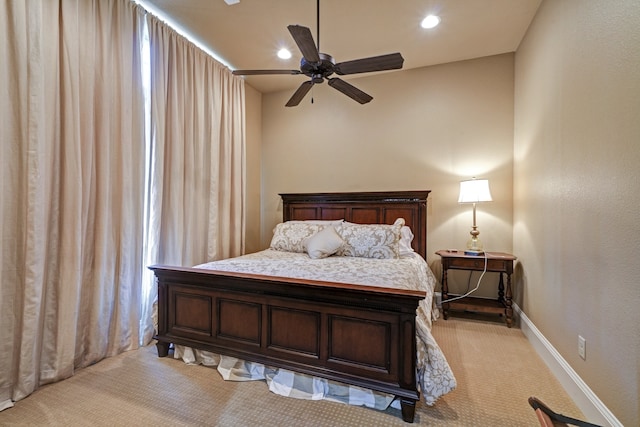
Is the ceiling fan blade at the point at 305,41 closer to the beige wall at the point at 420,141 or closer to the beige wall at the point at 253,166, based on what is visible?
the beige wall at the point at 420,141

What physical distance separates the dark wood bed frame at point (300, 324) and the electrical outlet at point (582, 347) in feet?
3.50

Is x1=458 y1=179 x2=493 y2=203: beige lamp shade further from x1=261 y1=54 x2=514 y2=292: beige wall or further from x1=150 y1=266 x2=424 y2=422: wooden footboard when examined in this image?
x1=150 y1=266 x2=424 y2=422: wooden footboard

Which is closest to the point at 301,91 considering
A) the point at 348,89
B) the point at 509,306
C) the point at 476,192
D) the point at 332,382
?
the point at 348,89

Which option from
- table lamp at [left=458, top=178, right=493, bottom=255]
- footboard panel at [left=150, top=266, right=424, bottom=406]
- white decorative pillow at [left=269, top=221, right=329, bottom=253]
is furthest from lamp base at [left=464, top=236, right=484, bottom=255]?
footboard panel at [left=150, top=266, right=424, bottom=406]

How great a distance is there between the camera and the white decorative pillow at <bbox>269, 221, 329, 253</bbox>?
3.37 metres

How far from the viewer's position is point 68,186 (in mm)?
2014

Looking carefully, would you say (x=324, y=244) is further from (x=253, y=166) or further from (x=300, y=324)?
(x=253, y=166)

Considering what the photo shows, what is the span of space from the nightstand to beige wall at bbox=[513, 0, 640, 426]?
30 centimetres

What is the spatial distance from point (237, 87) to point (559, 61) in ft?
11.2

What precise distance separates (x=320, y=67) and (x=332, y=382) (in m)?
2.17

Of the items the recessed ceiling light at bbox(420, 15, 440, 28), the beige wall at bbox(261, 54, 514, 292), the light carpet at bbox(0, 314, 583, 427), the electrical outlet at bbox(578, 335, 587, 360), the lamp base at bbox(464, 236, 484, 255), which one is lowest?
the light carpet at bbox(0, 314, 583, 427)

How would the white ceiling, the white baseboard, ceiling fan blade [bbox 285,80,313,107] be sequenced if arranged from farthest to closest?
the white ceiling → ceiling fan blade [bbox 285,80,313,107] → the white baseboard

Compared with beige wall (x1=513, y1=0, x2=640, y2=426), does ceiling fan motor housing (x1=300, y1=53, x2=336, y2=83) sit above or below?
above

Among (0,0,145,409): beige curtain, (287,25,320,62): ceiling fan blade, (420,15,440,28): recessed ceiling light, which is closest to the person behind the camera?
(287,25,320,62): ceiling fan blade
